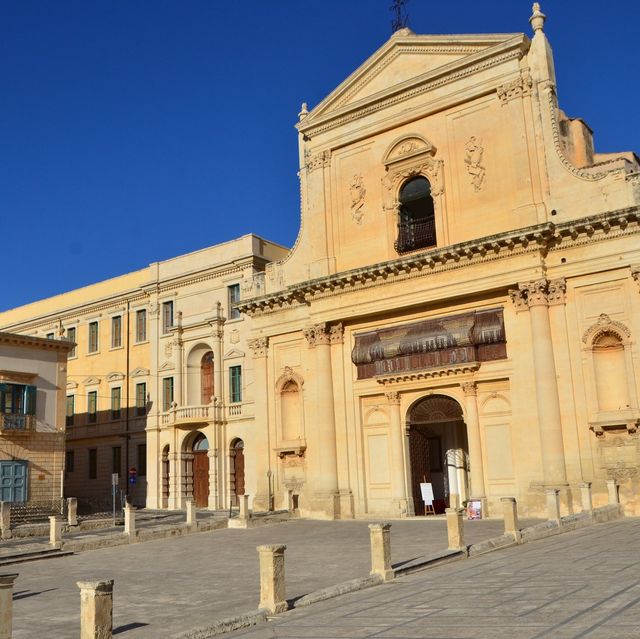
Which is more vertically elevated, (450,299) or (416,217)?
(416,217)

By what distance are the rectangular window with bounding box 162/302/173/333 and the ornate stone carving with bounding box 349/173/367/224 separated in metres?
15.3

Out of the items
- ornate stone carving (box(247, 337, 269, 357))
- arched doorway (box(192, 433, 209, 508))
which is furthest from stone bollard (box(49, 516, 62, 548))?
arched doorway (box(192, 433, 209, 508))

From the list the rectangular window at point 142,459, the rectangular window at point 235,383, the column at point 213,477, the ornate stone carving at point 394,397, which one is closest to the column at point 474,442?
the ornate stone carving at point 394,397

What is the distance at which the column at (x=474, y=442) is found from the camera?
2641cm

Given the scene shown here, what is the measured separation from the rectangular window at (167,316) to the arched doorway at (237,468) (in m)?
8.12

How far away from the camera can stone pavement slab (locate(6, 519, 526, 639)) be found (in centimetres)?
1152

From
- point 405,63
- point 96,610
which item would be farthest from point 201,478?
point 96,610

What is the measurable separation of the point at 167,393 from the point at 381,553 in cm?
3022

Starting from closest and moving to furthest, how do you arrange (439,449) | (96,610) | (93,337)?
(96,610) → (439,449) → (93,337)

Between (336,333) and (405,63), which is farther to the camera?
(336,333)

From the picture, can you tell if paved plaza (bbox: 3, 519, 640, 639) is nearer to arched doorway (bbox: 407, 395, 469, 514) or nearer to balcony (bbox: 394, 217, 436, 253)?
arched doorway (bbox: 407, 395, 469, 514)

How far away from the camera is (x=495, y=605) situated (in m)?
10.2

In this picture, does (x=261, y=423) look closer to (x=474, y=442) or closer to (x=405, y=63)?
(x=474, y=442)

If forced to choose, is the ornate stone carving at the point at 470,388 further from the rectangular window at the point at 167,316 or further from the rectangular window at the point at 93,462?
the rectangular window at the point at 93,462
